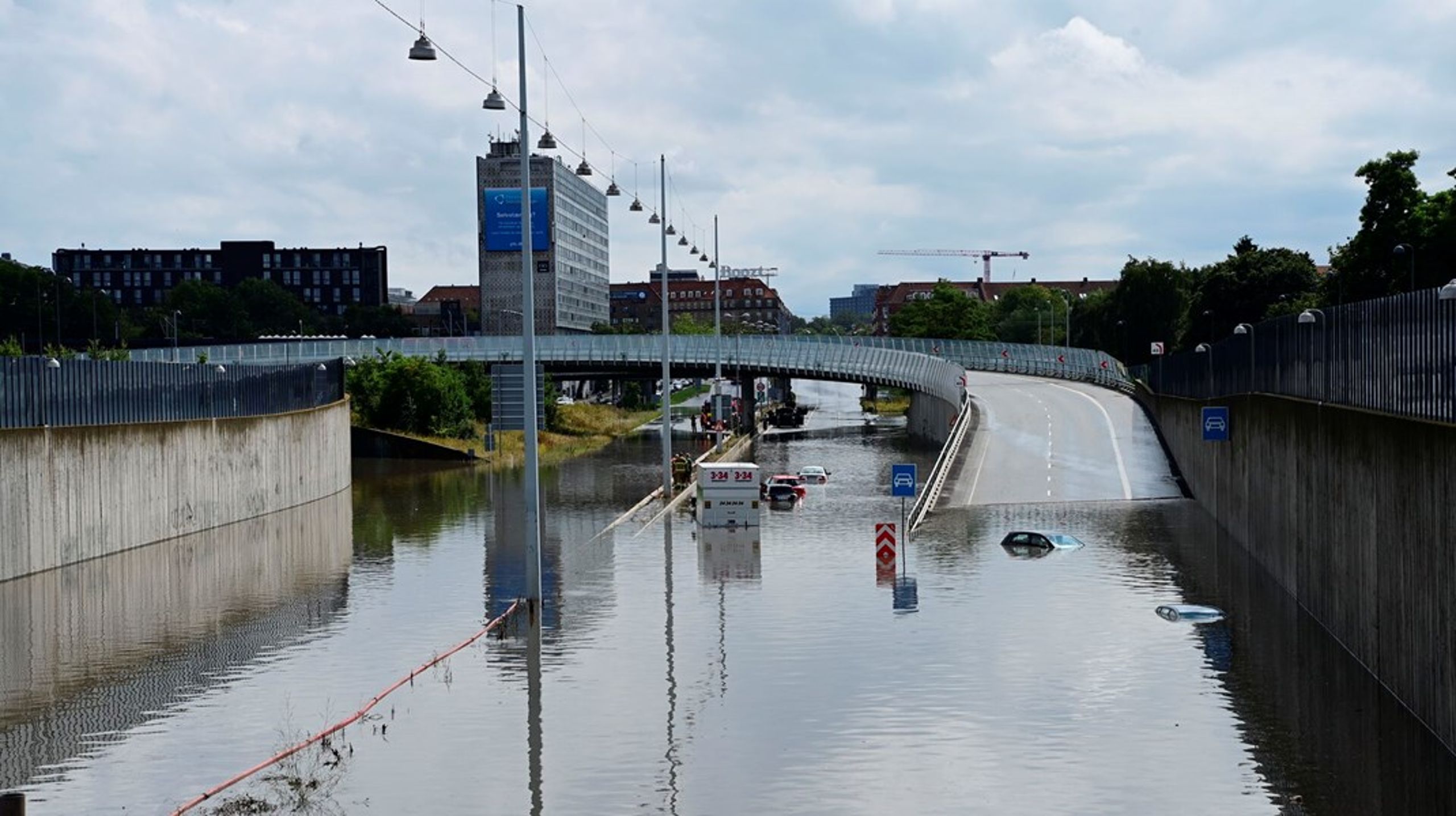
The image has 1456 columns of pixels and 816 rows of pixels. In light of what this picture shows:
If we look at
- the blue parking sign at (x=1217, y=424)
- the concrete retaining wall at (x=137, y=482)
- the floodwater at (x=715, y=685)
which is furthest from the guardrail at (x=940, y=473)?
the concrete retaining wall at (x=137, y=482)

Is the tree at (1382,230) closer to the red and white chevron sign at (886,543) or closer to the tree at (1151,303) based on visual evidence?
→ the tree at (1151,303)

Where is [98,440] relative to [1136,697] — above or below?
above

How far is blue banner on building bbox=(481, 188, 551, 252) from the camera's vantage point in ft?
293

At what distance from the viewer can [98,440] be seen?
47.8m

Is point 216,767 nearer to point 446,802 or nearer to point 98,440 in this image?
point 446,802

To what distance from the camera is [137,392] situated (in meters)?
52.1

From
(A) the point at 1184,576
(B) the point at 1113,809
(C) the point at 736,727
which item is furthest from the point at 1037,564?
(B) the point at 1113,809

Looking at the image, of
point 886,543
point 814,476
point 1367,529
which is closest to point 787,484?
point 814,476

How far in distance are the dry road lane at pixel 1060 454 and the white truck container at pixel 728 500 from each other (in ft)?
28.2

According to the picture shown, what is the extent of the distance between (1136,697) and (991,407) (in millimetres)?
68791

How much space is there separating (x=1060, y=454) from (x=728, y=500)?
24033mm

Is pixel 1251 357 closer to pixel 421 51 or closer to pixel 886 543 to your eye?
pixel 886 543

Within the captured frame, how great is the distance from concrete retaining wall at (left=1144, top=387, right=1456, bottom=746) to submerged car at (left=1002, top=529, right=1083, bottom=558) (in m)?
4.99

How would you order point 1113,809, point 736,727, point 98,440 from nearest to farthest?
point 1113,809 < point 736,727 < point 98,440
